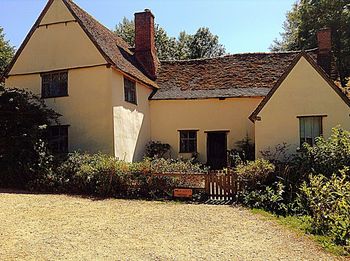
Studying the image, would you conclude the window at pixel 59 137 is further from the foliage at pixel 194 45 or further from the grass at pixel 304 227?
the foliage at pixel 194 45

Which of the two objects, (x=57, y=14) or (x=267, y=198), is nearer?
(x=267, y=198)

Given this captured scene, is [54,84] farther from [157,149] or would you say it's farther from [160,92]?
[157,149]

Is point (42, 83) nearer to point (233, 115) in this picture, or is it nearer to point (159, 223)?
point (233, 115)

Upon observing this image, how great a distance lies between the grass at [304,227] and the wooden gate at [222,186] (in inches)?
64.8

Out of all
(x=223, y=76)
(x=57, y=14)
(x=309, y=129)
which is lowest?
(x=309, y=129)

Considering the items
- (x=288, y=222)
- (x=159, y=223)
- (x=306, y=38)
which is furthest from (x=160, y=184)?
(x=306, y=38)

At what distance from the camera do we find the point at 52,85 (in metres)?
18.8

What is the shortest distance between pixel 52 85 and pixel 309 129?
13892mm

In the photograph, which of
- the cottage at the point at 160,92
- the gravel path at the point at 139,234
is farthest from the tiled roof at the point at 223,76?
the gravel path at the point at 139,234

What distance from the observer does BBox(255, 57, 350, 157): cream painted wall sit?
1593cm

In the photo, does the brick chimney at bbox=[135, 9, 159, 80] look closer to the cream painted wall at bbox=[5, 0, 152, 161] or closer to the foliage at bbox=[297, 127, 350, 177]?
the cream painted wall at bbox=[5, 0, 152, 161]

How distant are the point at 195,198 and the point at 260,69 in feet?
44.7

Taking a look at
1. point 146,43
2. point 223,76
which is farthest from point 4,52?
point 223,76

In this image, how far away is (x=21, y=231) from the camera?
804 centimetres
